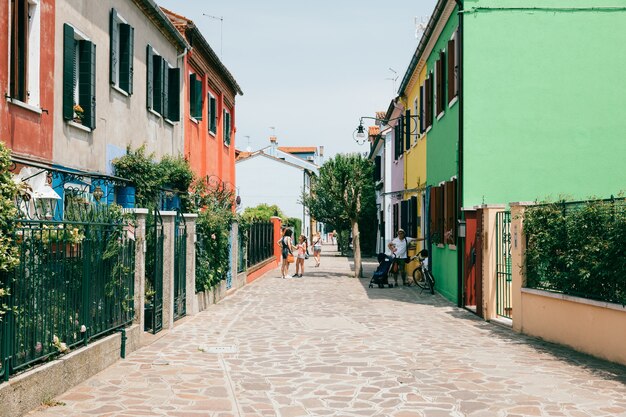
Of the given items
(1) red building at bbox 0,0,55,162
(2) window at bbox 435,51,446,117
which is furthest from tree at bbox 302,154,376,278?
(1) red building at bbox 0,0,55,162

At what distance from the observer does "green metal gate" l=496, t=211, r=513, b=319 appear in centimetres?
1355

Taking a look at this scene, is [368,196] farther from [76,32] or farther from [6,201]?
[6,201]

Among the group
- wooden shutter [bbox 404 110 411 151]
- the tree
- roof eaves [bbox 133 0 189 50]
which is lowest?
the tree

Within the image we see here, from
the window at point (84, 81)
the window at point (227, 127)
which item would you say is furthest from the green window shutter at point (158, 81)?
the window at point (227, 127)

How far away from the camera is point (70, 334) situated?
7770mm

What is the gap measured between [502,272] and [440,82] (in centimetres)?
654

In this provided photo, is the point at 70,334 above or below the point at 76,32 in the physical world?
below

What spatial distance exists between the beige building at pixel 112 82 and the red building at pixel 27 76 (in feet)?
1.22

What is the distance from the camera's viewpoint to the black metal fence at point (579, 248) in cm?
917

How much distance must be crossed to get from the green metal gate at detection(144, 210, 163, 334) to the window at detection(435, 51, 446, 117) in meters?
9.07

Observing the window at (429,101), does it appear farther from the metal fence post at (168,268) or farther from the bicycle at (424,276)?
the metal fence post at (168,268)

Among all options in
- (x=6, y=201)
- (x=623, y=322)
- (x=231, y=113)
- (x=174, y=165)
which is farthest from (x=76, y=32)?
(x=231, y=113)

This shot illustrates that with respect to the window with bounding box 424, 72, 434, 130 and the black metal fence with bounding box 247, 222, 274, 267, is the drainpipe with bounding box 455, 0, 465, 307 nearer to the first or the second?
the window with bounding box 424, 72, 434, 130

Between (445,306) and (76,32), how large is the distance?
9.31 m
